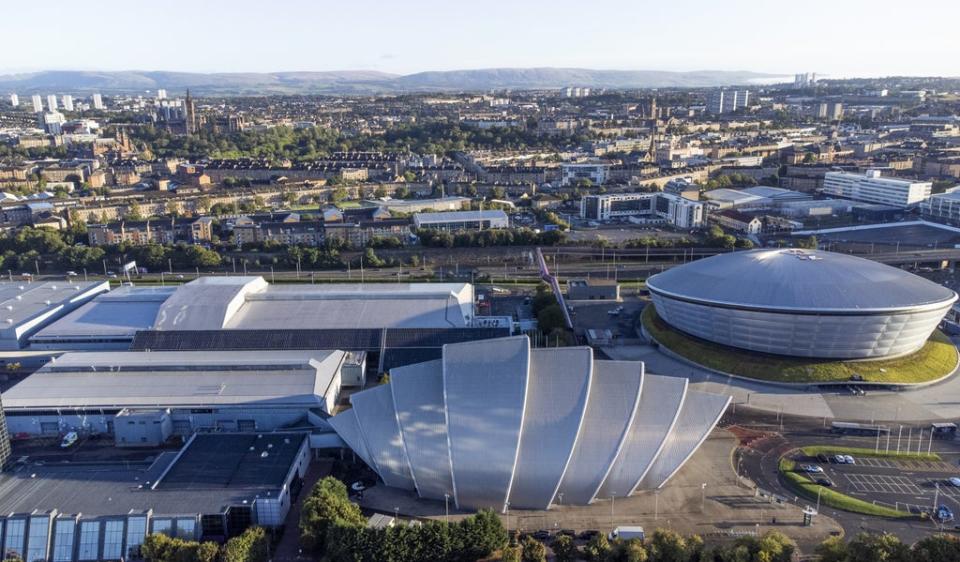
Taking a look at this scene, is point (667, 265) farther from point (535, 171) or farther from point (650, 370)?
point (535, 171)

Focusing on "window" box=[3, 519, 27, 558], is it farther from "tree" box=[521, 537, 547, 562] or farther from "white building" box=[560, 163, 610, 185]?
"white building" box=[560, 163, 610, 185]

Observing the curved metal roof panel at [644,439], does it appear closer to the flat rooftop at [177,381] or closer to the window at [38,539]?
the flat rooftop at [177,381]

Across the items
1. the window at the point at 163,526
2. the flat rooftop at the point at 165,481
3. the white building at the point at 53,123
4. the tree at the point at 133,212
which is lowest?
the window at the point at 163,526

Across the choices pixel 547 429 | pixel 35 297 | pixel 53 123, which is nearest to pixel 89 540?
pixel 547 429

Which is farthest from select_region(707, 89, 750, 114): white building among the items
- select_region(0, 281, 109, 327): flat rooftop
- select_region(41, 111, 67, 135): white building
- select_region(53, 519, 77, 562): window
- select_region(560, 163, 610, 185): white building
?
select_region(53, 519, 77, 562): window

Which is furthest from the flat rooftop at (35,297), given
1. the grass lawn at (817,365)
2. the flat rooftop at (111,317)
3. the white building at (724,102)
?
the white building at (724,102)

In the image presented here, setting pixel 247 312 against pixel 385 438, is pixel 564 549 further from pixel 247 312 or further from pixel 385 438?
pixel 247 312
